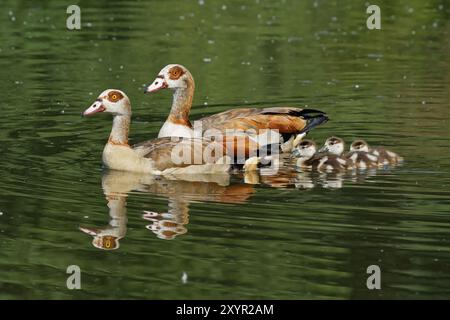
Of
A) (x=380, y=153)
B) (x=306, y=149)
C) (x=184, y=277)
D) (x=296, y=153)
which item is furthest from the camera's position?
(x=296, y=153)

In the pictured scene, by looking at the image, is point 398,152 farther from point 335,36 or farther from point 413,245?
point 335,36

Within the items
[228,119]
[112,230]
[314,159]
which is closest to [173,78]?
[228,119]

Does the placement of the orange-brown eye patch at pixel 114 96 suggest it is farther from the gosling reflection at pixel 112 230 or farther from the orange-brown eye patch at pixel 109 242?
the orange-brown eye patch at pixel 109 242

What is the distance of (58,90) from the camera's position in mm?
18141

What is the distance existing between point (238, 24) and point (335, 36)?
244 centimetres

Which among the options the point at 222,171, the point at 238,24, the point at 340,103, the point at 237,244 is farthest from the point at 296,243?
the point at 238,24

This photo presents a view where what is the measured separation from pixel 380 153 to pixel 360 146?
1.10 feet

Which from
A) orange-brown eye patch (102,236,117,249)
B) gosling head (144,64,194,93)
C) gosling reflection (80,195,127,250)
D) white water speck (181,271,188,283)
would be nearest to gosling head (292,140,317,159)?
gosling head (144,64,194,93)

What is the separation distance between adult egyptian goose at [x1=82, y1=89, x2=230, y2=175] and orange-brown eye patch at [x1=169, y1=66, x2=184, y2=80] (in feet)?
4.37

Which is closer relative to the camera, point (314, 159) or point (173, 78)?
point (314, 159)

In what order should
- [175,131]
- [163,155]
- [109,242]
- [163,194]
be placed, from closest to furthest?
[109,242], [163,194], [163,155], [175,131]

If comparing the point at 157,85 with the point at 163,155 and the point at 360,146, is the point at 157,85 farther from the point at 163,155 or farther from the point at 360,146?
the point at 360,146

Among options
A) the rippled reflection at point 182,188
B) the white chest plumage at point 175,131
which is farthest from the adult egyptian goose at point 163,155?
the white chest plumage at point 175,131

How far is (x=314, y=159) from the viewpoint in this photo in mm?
13320
